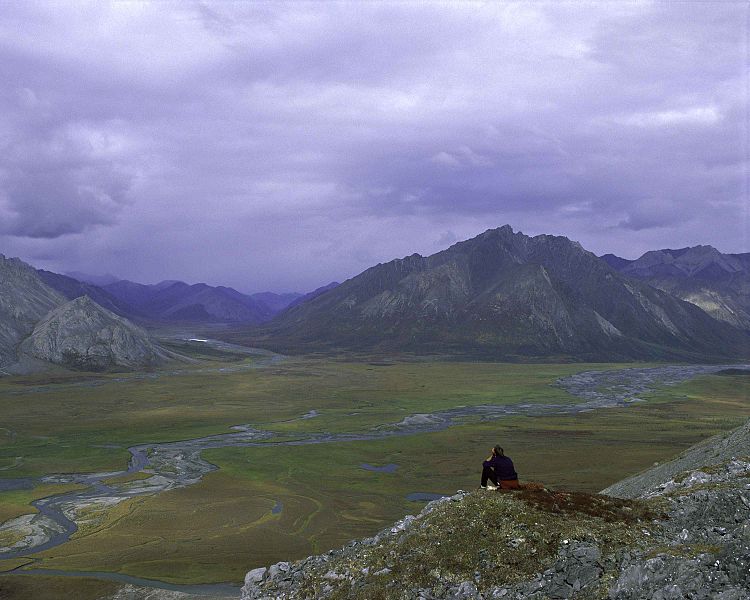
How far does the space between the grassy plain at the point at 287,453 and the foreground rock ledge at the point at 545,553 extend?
2338 cm

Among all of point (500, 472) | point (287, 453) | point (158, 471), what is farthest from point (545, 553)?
point (287, 453)

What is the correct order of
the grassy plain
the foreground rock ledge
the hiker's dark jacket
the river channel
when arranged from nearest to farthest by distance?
1. the foreground rock ledge
2. the hiker's dark jacket
3. the grassy plain
4. the river channel

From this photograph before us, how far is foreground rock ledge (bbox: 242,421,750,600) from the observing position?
19016mm

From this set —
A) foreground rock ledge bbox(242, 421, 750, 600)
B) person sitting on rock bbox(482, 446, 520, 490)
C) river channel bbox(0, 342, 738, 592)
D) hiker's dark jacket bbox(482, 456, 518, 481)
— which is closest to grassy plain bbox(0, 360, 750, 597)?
river channel bbox(0, 342, 738, 592)

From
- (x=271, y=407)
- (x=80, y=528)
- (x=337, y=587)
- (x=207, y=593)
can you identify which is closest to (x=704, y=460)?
(x=337, y=587)

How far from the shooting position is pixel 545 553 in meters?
23.1

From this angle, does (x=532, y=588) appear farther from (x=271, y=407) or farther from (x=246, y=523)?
(x=271, y=407)

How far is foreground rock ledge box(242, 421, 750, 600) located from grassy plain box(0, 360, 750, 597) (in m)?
23.4

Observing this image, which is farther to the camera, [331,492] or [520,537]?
[331,492]

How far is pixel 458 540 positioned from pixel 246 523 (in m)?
39.9

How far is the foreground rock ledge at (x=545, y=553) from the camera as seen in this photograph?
62.4 feet

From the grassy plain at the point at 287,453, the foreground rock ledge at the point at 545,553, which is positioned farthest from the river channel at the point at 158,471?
the foreground rock ledge at the point at 545,553

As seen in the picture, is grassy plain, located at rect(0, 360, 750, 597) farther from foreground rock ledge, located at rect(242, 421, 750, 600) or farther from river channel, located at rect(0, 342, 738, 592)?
foreground rock ledge, located at rect(242, 421, 750, 600)

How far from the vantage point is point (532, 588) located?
21844 mm
